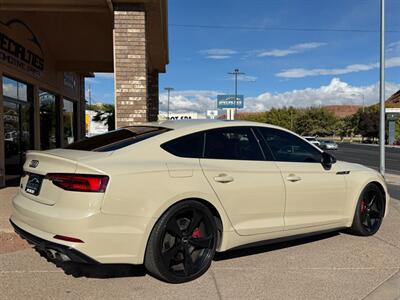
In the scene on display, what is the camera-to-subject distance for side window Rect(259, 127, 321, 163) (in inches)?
210

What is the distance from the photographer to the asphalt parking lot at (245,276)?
4.11 meters

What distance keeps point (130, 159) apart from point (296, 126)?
99.1m

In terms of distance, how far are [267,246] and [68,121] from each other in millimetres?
13979

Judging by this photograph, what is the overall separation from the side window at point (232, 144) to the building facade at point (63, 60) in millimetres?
3445

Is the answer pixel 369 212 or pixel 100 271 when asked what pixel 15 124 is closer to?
pixel 100 271

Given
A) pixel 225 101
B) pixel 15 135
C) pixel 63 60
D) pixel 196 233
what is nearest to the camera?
pixel 196 233

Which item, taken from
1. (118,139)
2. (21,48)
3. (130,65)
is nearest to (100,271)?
(118,139)

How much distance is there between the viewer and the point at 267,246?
5699 millimetres

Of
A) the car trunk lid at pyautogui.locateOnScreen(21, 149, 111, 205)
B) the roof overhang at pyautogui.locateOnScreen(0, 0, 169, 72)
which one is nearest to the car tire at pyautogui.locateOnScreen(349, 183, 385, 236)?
the car trunk lid at pyautogui.locateOnScreen(21, 149, 111, 205)

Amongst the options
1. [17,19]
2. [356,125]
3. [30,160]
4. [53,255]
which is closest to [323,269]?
[53,255]

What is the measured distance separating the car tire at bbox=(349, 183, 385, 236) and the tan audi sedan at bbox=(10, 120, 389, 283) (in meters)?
0.37

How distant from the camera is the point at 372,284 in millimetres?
4438

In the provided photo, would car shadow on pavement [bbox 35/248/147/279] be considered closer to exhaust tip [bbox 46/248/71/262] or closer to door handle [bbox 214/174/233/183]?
exhaust tip [bbox 46/248/71/262]

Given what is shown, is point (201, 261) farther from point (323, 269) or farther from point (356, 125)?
point (356, 125)
